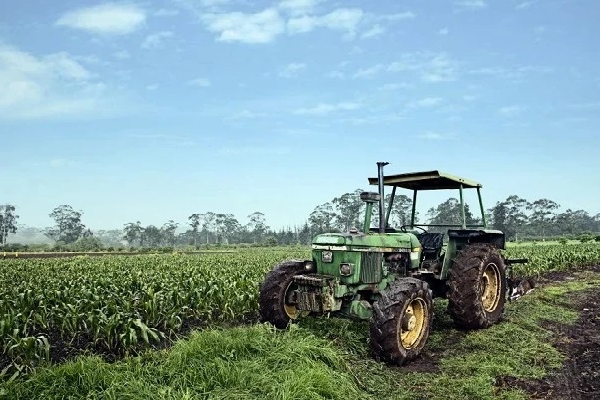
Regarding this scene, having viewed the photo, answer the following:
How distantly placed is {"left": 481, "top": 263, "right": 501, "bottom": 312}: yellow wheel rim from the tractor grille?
97.8 inches

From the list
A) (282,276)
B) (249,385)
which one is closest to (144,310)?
(282,276)

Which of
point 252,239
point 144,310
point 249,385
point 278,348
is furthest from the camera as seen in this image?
point 252,239

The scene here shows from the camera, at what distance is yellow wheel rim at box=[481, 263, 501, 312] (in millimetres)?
8688

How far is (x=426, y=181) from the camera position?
9.04 m

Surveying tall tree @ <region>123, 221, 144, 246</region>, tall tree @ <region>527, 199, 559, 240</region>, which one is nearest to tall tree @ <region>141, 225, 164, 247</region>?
tall tree @ <region>123, 221, 144, 246</region>

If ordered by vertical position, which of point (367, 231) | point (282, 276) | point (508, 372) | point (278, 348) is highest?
point (367, 231)

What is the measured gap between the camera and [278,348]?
5.68 meters

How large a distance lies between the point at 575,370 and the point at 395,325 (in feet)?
7.67

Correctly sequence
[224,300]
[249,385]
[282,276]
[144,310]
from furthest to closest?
1. [224,300]
2. [144,310]
3. [282,276]
4. [249,385]

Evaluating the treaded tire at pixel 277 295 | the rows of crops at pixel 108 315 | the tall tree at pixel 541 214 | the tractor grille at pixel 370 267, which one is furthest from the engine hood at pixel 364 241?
the tall tree at pixel 541 214

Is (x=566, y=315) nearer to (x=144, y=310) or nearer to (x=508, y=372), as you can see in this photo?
(x=508, y=372)

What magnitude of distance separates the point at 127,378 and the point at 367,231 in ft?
13.7

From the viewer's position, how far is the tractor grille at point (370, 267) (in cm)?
720

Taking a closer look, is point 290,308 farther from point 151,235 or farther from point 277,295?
point 151,235
